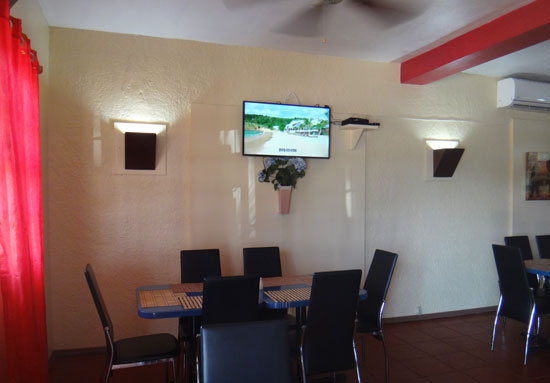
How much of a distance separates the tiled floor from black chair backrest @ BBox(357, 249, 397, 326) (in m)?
0.48

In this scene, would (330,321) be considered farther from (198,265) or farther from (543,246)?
(543,246)

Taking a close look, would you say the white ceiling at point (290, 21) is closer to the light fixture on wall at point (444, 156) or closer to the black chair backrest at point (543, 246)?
the light fixture on wall at point (444, 156)

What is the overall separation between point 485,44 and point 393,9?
3.04ft

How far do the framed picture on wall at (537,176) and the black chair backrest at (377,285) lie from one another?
9.66 feet

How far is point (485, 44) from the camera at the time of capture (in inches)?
142

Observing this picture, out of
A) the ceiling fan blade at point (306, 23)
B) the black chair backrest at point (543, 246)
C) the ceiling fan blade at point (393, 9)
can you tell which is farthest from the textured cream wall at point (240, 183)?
the ceiling fan blade at point (393, 9)

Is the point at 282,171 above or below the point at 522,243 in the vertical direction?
above

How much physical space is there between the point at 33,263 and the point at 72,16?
209 cm

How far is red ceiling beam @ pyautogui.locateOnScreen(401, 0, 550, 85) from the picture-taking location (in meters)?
3.19

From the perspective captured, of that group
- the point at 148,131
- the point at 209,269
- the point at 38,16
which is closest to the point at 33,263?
the point at 209,269

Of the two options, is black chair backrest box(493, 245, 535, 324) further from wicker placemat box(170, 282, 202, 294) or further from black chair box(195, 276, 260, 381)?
wicker placemat box(170, 282, 202, 294)

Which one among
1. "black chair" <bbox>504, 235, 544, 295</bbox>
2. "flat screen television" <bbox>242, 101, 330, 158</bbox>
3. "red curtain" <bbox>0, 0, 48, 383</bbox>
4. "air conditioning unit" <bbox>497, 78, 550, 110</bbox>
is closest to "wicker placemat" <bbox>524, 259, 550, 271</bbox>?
"black chair" <bbox>504, 235, 544, 295</bbox>

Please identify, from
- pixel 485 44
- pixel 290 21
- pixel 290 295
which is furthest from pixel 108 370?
pixel 485 44

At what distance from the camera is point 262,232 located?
4.30 metres
